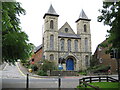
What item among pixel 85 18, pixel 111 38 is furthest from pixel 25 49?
pixel 85 18

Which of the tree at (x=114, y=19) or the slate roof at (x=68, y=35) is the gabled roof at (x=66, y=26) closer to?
the slate roof at (x=68, y=35)

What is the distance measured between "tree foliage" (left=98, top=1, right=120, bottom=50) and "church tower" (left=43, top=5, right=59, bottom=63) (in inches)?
1253

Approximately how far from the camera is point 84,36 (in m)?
49.8

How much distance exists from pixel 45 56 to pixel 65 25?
12514 mm

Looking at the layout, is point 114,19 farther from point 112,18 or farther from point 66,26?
point 66,26

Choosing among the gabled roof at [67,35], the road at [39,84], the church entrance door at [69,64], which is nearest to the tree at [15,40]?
the road at [39,84]

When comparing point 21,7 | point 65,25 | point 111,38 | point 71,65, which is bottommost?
point 71,65

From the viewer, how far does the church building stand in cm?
4478

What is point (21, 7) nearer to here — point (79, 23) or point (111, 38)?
point (111, 38)

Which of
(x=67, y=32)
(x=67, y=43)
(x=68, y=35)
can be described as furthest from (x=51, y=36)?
(x=67, y=32)

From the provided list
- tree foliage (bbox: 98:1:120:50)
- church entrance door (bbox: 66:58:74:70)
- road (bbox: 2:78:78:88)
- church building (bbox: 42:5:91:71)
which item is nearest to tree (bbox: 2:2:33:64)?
road (bbox: 2:78:78:88)

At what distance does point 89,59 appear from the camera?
48688 millimetres

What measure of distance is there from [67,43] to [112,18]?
35509mm

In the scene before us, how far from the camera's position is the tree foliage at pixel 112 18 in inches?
441
